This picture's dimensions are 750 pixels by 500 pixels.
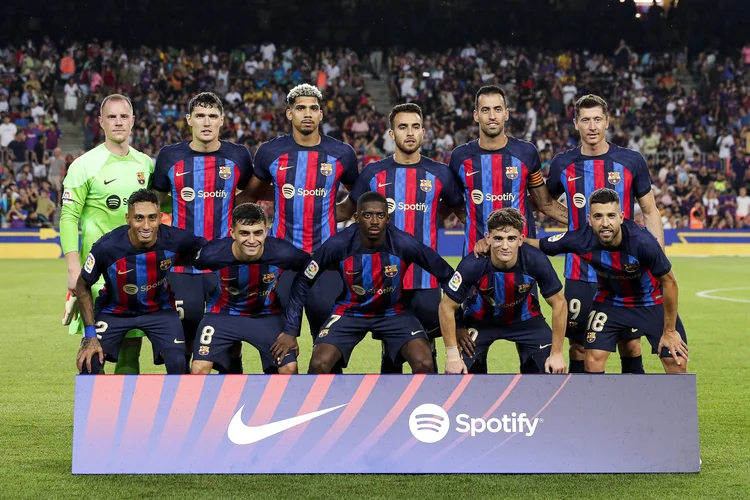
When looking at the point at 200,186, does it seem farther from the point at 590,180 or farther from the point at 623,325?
the point at 623,325

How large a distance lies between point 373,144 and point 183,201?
1966 centimetres

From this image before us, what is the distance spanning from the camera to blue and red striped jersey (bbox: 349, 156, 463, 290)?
22.0 feet

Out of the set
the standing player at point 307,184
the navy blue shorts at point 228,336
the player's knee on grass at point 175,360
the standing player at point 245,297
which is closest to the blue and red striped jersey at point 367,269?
the standing player at point 245,297

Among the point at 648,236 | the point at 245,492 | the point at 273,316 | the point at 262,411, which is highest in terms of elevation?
the point at 648,236

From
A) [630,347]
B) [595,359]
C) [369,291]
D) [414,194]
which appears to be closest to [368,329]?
[369,291]

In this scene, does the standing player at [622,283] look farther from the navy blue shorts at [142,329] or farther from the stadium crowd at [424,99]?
the stadium crowd at [424,99]

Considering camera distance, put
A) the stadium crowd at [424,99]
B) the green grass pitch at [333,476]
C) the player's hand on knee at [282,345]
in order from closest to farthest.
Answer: the green grass pitch at [333,476] → the player's hand on knee at [282,345] → the stadium crowd at [424,99]

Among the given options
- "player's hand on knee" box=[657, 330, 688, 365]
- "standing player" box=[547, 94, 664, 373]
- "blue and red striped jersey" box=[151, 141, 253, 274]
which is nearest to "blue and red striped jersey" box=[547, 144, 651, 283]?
"standing player" box=[547, 94, 664, 373]

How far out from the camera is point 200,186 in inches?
264

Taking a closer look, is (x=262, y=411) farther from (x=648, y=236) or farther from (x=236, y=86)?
(x=236, y=86)

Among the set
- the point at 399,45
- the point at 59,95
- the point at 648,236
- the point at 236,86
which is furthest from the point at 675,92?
the point at 648,236

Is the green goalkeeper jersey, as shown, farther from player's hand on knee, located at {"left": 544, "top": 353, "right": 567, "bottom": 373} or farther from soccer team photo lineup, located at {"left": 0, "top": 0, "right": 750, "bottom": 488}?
player's hand on knee, located at {"left": 544, "top": 353, "right": 567, "bottom": 373}

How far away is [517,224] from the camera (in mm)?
5766

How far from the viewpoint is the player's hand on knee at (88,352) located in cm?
589
